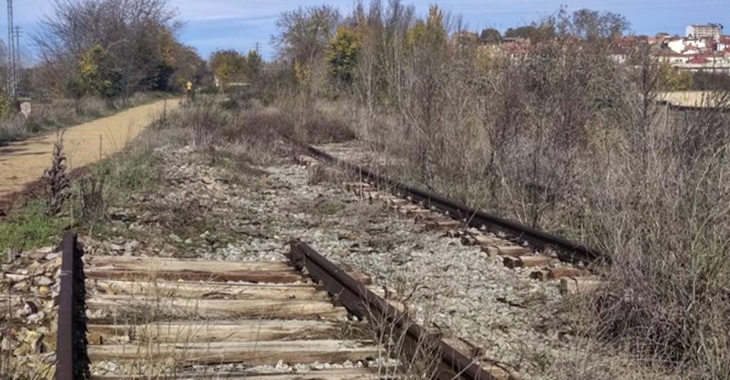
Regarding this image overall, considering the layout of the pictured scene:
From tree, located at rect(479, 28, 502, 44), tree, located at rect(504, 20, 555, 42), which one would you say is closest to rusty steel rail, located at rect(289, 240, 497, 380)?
tree, located at rect(504, 20, 555, 42)

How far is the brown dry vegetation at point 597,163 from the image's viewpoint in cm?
539

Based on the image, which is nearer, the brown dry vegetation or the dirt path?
the brown dry vegetation

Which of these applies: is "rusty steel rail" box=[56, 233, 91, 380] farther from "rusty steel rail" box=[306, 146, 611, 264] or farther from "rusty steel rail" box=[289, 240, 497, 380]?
"rusty steel rail" box=[306, 146, 611, 264]

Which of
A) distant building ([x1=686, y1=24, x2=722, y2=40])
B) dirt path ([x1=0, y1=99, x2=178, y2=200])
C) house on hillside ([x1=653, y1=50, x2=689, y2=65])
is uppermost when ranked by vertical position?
distant building ([x1=686, y1=24, x2=722, y2=40])

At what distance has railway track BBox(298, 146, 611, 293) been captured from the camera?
7277 mm

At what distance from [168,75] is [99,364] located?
7830 cm

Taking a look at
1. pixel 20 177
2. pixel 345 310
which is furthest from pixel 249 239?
pixel 20 177

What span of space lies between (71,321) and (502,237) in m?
5.36

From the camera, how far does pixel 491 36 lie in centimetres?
1819

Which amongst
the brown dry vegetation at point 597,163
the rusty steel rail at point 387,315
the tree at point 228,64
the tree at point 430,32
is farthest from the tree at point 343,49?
the rusty steel rail at point 387,315

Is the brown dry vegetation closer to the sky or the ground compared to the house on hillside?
closer to the ground

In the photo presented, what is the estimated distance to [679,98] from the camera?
11.8 meters

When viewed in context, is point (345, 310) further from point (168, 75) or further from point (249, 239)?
point (168, 75)

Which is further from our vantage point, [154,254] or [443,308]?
[154,254]
